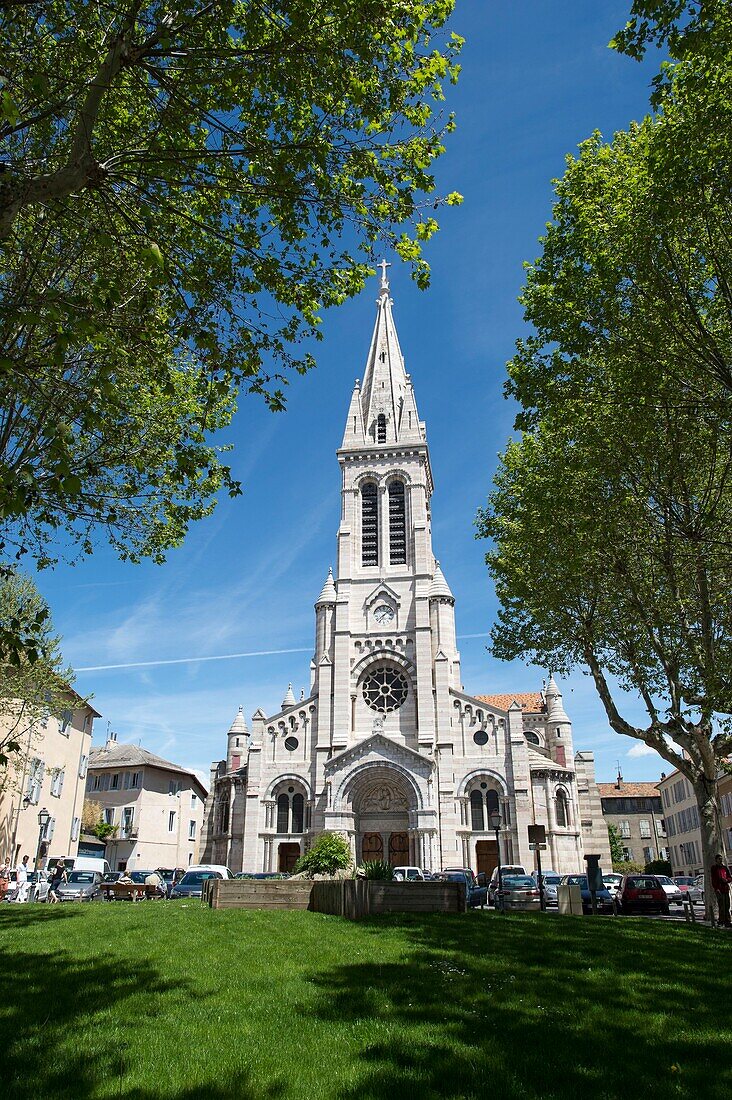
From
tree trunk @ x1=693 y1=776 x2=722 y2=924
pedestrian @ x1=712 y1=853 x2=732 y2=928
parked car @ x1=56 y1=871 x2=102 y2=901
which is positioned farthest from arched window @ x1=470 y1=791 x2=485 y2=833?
pedestrian @ x1=712 y1=853 x2=732 y2=928

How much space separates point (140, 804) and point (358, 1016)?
149ft

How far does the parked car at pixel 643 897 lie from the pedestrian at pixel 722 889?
7651 millimetres

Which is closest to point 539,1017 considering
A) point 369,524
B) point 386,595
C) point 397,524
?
point 386,595

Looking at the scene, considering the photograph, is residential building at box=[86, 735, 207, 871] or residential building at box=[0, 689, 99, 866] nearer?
residential building at box=[0, 689, 99, 866]

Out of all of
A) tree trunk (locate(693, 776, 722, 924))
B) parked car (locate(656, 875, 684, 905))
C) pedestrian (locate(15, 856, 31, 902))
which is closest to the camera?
tree trunk (locate(693, 776, 722, 924))

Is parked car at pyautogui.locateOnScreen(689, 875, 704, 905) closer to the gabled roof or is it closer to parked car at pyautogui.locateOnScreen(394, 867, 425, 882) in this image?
parked car at pyautogui.locateOnScreen(394, 867, 425, 882)

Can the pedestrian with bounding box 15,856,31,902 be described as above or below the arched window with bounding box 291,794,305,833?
below

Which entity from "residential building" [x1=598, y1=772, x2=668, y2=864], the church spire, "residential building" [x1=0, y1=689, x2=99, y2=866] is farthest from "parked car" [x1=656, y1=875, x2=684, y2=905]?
"residential building" [x1=598, y1=772, x2=668, y2=864]

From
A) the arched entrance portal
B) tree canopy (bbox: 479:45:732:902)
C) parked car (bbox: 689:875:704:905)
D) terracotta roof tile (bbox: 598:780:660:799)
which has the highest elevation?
tree canopy (bbox: 479:45:732:902)

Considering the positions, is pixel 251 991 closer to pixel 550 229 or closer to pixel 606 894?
pixel 550 229

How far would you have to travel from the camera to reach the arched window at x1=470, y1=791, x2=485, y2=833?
1665 inches

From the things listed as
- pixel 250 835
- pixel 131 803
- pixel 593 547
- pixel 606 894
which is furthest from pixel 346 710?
pixel 593 547

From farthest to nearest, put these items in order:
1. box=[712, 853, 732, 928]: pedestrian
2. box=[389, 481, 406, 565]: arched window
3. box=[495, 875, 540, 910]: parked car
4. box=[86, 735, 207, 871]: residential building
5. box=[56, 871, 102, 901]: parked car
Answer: box=[389, 481, 406, 565]: arched window < box=[86, 735, 207, 871]: residential building < box=[56, 871, 102, 901]: parked car < box=[495, 875, 540, 910]: parked car < box=[712, 853, 732, 928]: pedestrian

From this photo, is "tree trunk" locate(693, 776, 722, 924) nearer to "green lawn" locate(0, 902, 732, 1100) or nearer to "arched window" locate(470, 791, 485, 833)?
"green lawn" locate(0, 902, 732, 1100)
